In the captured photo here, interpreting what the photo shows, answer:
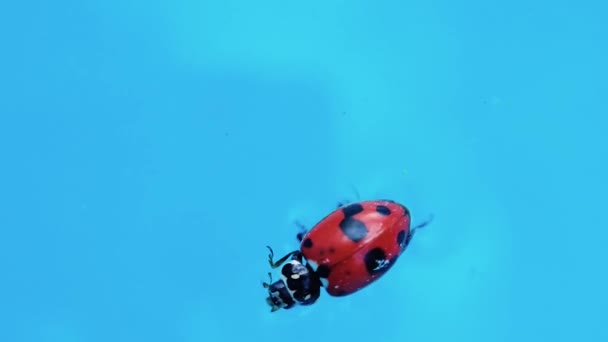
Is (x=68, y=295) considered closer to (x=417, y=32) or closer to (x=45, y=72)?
(x=45, y=72)

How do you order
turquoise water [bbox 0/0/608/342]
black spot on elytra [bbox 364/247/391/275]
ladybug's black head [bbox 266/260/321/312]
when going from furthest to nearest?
turquoise water [bbox 0/0/608/342]
ladybug's black head [bbox 266/260/321/312]
black spot on elytra [bbox 364/247/391/275]

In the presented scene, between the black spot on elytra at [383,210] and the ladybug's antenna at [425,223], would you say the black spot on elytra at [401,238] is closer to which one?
the black spot on elytra at [383,210]

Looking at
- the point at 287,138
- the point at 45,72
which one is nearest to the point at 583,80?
the point at 287,138

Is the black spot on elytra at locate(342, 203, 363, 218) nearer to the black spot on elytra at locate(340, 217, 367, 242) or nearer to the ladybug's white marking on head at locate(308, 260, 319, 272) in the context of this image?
the black spot on elytra at locate(340, 217, 367, 242)

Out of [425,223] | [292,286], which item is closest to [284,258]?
[292,286]

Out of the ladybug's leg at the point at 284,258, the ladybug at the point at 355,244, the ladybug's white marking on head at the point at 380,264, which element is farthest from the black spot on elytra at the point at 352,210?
the ladybug's leg at the point at 284,258

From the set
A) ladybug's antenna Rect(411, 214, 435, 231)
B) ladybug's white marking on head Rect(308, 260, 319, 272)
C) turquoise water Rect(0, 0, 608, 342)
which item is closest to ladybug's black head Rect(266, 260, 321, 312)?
ladybug's white marking on head Rect(308, 260, 319, 272)
